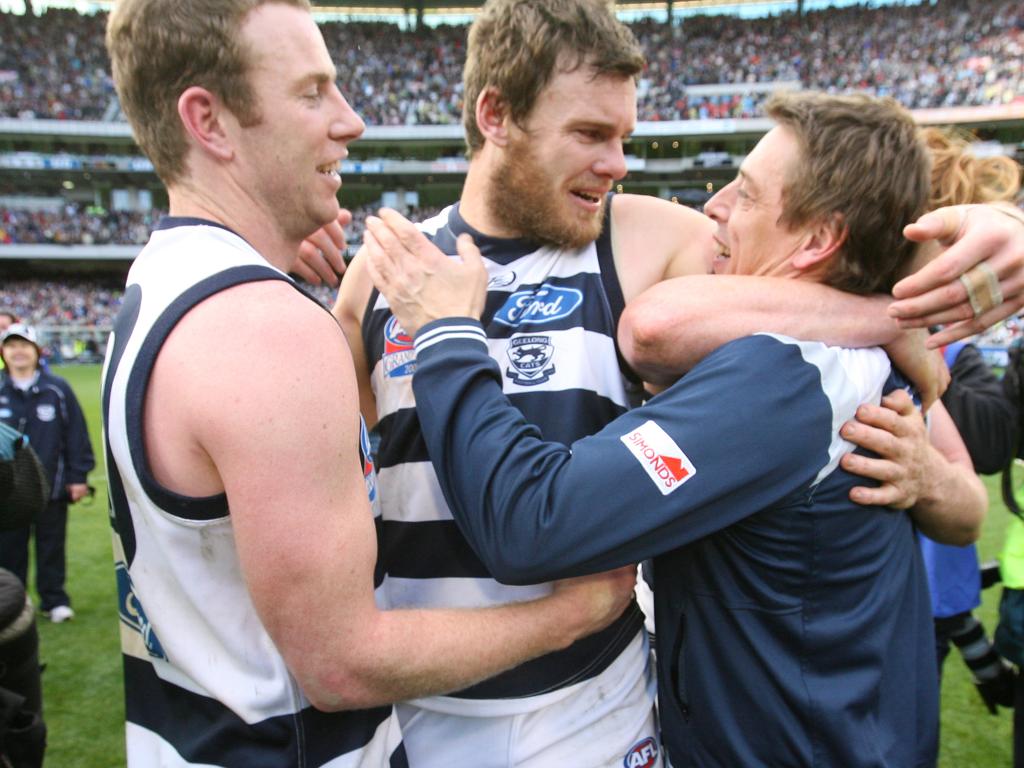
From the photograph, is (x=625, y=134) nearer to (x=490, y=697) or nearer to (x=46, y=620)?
(x=490, y=697)

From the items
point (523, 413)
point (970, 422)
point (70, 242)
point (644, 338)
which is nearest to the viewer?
point (644, 338)

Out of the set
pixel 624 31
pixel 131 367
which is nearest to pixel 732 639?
pixel 131 367

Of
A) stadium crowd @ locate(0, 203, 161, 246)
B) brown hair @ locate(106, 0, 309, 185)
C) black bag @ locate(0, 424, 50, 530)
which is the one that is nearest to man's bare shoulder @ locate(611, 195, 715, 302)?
brown hair @ locate(106, 0, 309, 185)

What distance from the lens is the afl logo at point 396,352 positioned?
6.21 feet

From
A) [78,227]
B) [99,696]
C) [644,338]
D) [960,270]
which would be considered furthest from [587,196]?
[78,227]

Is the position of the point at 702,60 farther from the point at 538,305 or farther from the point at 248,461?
the point at 248,461

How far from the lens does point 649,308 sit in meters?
1.60

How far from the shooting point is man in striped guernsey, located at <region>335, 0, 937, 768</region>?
71.9 inches

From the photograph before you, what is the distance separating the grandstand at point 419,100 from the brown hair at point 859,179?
34231mm

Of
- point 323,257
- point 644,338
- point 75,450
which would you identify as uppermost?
point 323,257

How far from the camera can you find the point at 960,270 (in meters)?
1.39

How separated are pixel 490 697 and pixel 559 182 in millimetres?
1287

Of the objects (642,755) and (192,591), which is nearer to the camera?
(192,591)

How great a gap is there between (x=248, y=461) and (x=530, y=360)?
0.81 m
